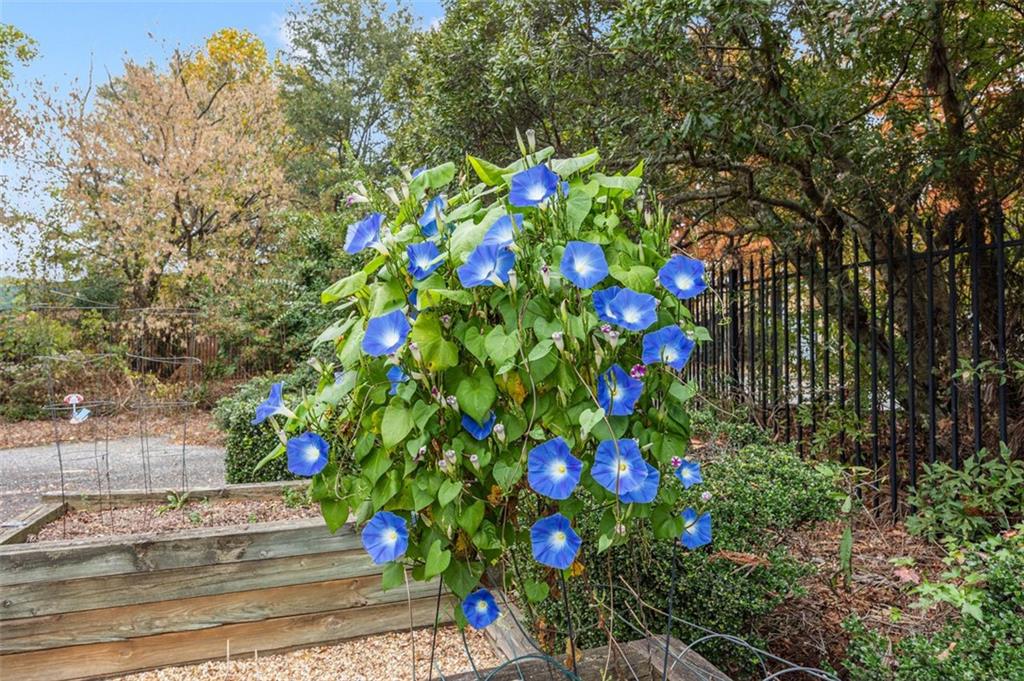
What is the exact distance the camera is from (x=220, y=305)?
32.9 feet

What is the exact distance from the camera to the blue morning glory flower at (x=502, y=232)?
1000mm

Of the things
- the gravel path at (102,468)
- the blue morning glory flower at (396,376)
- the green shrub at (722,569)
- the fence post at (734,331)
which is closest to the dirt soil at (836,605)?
the green shrub at (722,569)

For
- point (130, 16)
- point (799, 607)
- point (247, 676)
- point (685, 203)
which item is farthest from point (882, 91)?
point (130, 16)

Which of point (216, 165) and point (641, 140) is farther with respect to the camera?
point (216, 165)

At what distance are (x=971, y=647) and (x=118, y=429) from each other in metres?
9.12

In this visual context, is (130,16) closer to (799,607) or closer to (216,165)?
(216,165)

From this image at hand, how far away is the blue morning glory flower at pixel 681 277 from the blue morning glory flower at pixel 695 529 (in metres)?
0.41

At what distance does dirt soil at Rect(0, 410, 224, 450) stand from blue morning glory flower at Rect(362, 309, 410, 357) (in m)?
6.91

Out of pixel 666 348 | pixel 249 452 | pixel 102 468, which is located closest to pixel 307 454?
pixel 666 348

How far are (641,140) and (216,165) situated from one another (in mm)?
9675

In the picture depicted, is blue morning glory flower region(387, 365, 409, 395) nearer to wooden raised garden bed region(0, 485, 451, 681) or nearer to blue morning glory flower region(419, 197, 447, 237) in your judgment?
blue morning glory flower region(419, 197, 447, 237)

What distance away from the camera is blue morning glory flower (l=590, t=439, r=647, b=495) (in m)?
0.94

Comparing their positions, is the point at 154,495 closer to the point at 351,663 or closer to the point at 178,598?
the point at 178,598

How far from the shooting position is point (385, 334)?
39.3 inches
